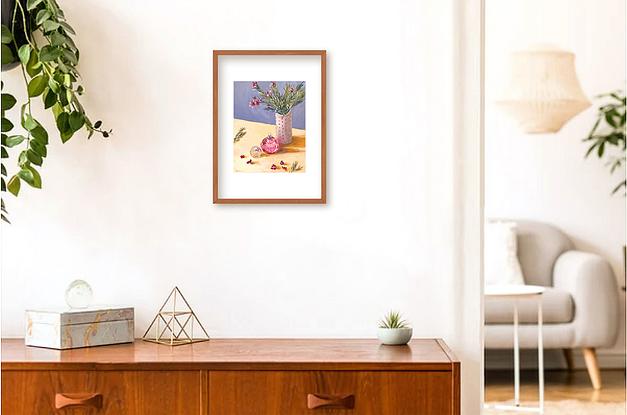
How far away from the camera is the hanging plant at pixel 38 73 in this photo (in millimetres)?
2254

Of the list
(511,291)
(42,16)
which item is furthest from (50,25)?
(511,291)

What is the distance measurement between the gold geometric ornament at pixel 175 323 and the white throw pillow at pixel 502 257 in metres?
2.93

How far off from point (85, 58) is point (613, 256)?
13.1 ft

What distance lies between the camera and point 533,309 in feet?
15.8

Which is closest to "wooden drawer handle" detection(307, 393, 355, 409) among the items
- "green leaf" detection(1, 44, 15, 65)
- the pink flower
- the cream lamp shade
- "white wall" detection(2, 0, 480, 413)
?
"white wall" detection(2, 0, 480, 413)

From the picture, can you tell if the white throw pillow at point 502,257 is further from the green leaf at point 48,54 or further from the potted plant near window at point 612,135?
the green leaf at point 48,54

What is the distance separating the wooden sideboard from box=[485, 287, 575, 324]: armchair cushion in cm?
279

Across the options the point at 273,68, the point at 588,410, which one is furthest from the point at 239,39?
the point at 588,410

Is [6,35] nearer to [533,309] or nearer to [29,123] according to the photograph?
[29,123]

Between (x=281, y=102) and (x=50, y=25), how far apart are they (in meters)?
0.64

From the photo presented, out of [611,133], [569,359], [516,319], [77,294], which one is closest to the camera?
[77,294]

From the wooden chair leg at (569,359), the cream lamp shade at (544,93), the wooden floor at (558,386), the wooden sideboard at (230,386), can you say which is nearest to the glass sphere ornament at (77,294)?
the wooden sideboard at (230,386)

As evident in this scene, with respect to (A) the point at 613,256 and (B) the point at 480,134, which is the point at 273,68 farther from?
(A) the point at 613,256

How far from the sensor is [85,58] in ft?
8.09
